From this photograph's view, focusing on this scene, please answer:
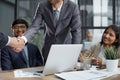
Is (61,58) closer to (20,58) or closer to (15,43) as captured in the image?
(15,43)

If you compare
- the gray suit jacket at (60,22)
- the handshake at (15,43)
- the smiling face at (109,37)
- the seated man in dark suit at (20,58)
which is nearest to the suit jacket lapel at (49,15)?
the gray suit jacket at (60,22)

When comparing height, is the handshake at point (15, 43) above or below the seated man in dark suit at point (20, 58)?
above

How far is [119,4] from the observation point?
668 centimetres

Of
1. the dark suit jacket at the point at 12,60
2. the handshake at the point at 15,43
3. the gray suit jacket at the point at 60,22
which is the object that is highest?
the gray suit jacket at the point at 60,22

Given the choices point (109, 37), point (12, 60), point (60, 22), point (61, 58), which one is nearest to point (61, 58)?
point (61, 58)

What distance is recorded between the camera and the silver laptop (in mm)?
1575

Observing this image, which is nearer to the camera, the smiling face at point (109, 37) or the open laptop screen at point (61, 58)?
the open laptop screen at point (61, 58)

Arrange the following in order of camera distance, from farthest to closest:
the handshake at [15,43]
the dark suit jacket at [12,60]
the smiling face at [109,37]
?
the smiling face at [109,37], the dark suit jacket at [12,60], the handshake at [15,43]

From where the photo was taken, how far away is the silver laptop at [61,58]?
5.17ft

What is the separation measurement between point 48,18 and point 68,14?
19 centimetres

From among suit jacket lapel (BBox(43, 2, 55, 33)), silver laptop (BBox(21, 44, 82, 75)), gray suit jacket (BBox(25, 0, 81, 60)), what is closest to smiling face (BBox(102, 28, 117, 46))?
gray suit jacket (BBox(25, 0, 81, 60))

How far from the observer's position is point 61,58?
5.44ft

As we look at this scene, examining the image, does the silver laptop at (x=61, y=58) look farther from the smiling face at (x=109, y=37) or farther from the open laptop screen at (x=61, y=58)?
the smiling face at (x=109, y=37)

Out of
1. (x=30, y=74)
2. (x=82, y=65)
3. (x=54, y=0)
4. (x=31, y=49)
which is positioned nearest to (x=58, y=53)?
(x=30, y=74)
